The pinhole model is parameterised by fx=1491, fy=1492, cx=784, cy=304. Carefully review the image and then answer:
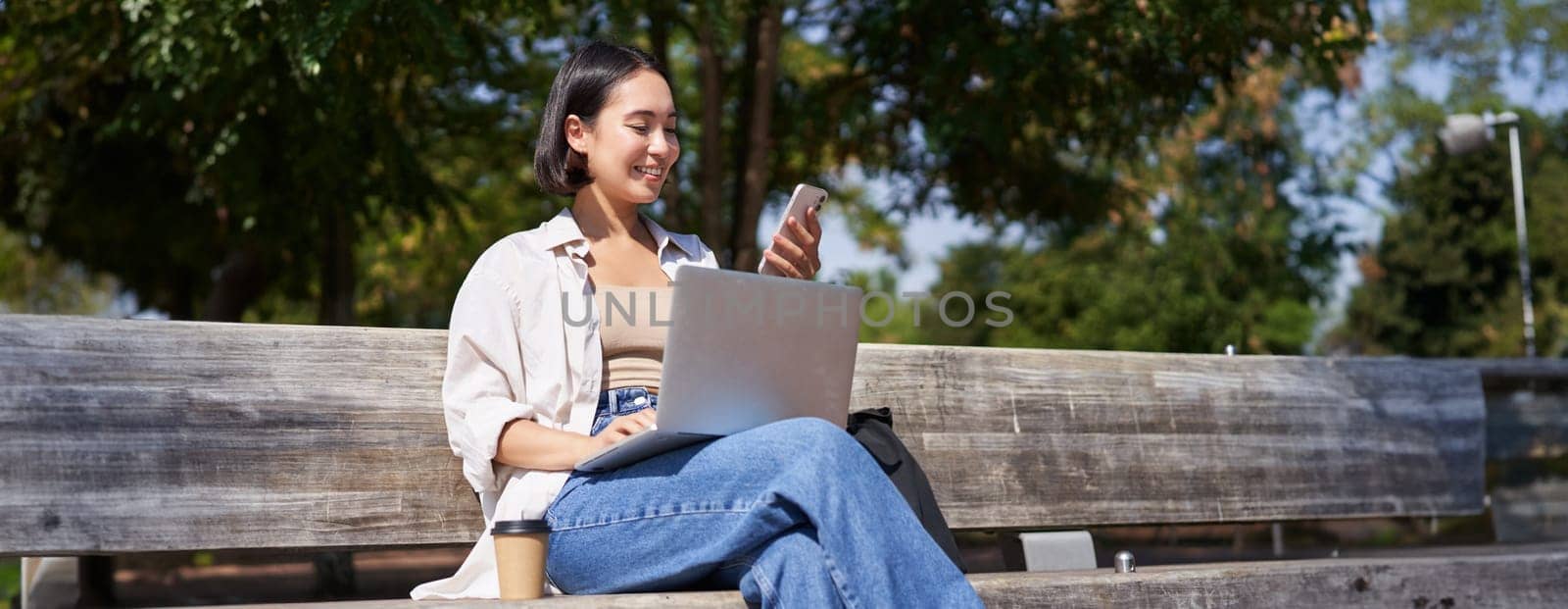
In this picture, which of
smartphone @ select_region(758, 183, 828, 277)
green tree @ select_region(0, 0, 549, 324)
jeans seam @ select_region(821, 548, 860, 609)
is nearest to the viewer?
jeans seam @ select_region(821, 548, 860, 609)

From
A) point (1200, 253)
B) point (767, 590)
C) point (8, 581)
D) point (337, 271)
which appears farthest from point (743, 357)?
point (1200, 253)

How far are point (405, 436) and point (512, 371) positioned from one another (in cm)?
34

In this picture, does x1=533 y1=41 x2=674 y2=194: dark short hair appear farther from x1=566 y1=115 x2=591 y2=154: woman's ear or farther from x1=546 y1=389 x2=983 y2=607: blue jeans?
x1=546 y1=389 x2=983 y2=607: blue jeans

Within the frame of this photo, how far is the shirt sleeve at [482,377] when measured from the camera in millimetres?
2906

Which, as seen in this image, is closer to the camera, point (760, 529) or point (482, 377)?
point (760, 529)

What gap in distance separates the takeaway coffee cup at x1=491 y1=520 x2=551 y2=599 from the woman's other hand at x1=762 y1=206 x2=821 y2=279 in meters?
0.84

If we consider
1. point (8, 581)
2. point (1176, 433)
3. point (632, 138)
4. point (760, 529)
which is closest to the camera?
point (760, 529)

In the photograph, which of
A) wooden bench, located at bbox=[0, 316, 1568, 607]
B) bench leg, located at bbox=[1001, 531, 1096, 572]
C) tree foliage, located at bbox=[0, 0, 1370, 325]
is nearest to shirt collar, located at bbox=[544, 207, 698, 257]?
wooden bench, located at bbox=[0, 316, 1568, 607]

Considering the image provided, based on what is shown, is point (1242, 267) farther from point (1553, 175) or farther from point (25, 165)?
point (1553, 175)

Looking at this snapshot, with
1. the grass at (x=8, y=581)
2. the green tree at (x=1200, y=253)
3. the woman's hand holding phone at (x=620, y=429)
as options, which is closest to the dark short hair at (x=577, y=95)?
the woman's hand holding phone at (x=620, y=429)

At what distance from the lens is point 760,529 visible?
105 inches

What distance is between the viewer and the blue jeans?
259cm

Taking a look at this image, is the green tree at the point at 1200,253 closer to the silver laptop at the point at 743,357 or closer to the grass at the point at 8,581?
the silver laptop at the point at 743,357

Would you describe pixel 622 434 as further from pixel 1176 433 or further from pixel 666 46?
pixel 666 46
